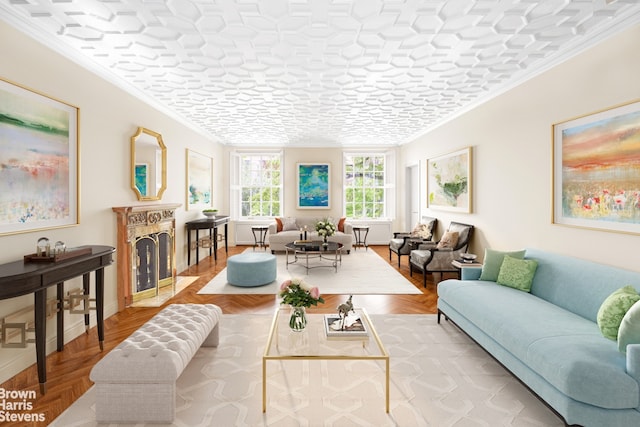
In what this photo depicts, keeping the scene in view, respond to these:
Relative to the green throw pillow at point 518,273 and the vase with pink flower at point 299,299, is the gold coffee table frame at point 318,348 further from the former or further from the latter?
the green throw pillow at point 518,273

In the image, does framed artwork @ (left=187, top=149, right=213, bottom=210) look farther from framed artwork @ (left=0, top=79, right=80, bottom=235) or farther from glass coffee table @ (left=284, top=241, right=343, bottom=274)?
framed artwork @ (left=0, top=79, right=80, bottom=235)

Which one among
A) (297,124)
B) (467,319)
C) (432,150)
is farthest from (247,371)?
(432,150)

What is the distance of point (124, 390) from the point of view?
6.90ft

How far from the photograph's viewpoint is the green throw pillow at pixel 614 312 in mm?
→ 2143

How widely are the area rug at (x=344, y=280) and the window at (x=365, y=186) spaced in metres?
2.61

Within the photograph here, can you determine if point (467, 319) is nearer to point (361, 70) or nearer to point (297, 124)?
point (361, 70)

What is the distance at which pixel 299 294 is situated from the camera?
270cm

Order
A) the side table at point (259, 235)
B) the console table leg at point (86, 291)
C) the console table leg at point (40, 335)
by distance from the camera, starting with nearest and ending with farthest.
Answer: the console table leg at point (40, 335) → the console table leg at point (86, 291) → the side table at point (259, 235)

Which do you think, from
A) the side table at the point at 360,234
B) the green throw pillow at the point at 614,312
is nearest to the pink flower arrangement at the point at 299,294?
the green throw pillow at the point at 614,312

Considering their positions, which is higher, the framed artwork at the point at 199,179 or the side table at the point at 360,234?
the framed artwork at the point at 199,179

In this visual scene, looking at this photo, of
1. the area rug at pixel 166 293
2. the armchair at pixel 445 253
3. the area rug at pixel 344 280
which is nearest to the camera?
the area rug at pixel 166 293

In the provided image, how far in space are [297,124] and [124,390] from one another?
5.68 m

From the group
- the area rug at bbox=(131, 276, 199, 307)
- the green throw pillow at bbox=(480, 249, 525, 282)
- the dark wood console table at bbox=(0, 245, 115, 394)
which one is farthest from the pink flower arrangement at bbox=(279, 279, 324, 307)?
the area rug at bbox=(131, 276, 199, 307)

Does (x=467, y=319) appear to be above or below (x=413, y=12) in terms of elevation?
below
